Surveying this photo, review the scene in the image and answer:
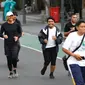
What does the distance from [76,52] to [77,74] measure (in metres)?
0.43

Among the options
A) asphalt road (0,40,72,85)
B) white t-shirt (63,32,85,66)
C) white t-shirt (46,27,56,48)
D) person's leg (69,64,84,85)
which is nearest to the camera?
person's leg (69,64,84,85)

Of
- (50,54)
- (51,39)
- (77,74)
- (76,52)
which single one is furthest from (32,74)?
(77,74)

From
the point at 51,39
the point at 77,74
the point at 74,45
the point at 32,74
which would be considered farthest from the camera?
the point at 32,74

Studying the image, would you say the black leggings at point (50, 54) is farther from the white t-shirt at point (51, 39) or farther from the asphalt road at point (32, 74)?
the asphalt road at point (32, 74)

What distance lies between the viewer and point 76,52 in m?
7.40

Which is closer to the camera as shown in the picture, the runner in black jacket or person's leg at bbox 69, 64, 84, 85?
person's leg at bbox 69, 64, 84, 85

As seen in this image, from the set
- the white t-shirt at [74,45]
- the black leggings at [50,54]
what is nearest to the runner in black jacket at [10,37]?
the black leggings at [50,54]

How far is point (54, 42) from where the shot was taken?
10438 millimetres

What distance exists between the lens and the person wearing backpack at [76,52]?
7.25m

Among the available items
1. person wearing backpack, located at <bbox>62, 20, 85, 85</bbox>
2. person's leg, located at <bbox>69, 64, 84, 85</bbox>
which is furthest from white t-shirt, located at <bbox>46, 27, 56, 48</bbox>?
person's leg, located at <bbox>69, 64, 84, 85</bbox>

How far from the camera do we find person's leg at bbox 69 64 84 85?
719cm

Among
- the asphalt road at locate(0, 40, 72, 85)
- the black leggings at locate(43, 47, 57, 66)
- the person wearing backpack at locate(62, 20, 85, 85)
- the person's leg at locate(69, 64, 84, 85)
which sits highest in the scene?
the person wearing backpack at locate(62, 20, 85, 85)

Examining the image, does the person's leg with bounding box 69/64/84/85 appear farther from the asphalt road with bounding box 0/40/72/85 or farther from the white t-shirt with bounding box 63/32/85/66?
the asphalt road with bounding box 0/40/72/85

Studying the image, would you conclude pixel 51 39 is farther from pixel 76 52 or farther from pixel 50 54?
pixel 76 52
